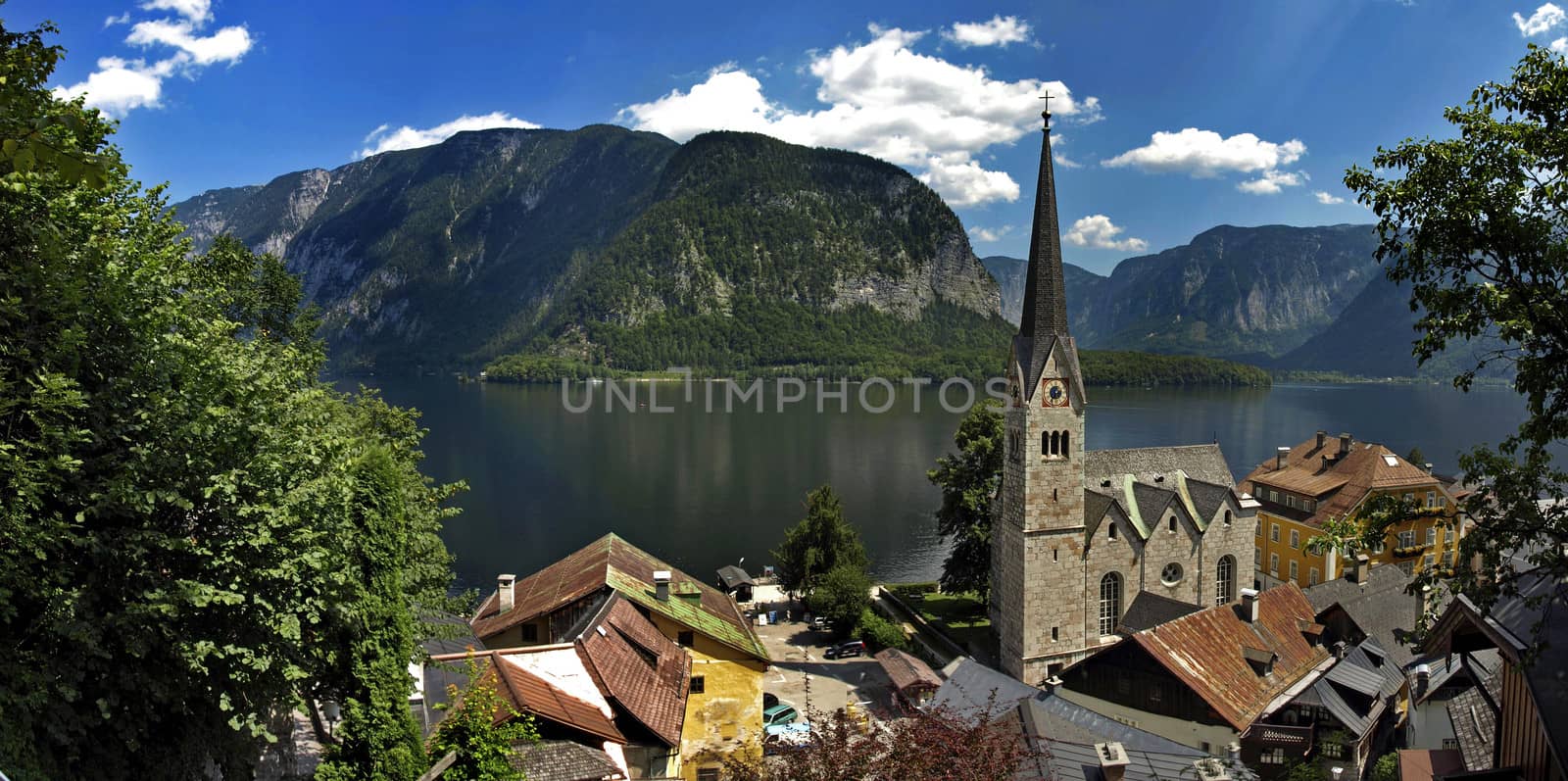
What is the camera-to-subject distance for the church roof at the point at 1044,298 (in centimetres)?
3127

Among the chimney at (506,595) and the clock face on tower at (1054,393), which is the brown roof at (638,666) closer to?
the chimney at (506,595)

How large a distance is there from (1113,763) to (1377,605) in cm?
2260

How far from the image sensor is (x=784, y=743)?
11453 millimetres

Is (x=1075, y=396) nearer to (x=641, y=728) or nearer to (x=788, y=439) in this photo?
(x=641, y=728)

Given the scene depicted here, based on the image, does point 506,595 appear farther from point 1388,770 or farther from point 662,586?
point 1388,770

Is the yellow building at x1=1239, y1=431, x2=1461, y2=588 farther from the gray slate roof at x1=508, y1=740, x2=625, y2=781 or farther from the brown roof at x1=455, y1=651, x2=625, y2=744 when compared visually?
the gray slate roof at x1=508, y1=740, x2=625, y2=781

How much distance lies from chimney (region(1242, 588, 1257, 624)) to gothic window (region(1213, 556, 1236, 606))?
8541 millimetres

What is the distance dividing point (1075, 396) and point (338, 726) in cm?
2590

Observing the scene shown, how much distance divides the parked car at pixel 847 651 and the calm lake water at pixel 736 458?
17820 millimetres

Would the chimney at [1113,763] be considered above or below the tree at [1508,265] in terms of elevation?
below

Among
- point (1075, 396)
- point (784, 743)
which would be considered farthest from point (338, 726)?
point (1075, 396)

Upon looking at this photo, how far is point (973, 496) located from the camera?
129 feet

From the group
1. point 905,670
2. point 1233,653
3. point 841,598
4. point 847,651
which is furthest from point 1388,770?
point 841,598

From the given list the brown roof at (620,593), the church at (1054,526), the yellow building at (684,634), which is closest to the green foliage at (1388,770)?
the church at (1054,526)
